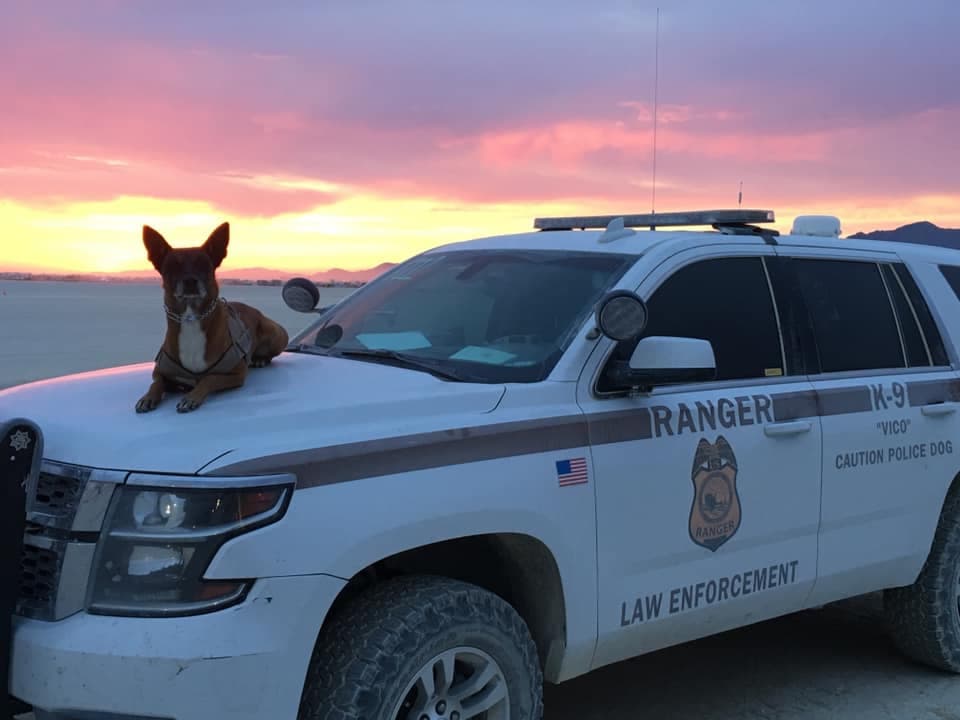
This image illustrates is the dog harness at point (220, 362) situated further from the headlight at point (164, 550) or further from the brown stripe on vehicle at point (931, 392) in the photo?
the brown stripe on vehicle at point (931, 392)

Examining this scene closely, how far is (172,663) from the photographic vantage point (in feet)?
8.52

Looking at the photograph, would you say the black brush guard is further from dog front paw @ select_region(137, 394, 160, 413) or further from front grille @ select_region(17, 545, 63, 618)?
dog front paw @ select_region(137, 394, 160, 413)

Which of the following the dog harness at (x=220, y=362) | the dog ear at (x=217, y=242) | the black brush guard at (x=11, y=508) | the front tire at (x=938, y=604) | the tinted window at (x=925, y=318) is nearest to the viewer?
the black brush guard at (x=11, y=508)

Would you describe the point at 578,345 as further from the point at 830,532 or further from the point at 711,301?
the point at 830,532

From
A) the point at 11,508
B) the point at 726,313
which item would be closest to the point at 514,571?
the point at 726,313

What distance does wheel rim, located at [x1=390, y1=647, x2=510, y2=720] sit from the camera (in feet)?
9.89

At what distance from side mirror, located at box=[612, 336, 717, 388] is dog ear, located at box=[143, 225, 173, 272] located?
153 cm

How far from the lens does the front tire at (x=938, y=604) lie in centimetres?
489

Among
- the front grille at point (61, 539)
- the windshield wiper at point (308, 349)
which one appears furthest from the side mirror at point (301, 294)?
the front grille at point (61, 539)

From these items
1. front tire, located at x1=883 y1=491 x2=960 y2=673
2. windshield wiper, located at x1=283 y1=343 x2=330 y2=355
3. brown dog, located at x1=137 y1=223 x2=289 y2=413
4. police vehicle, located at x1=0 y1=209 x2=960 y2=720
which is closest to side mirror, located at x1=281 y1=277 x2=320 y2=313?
police vehicle, located at x1=0 y1=209 x2=960 y2=720

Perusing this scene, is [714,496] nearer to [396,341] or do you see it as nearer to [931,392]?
[396,341]

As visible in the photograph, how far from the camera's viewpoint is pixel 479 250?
15.1 ft

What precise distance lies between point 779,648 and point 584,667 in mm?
2191

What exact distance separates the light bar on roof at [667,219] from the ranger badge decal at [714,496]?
44.9 inches
